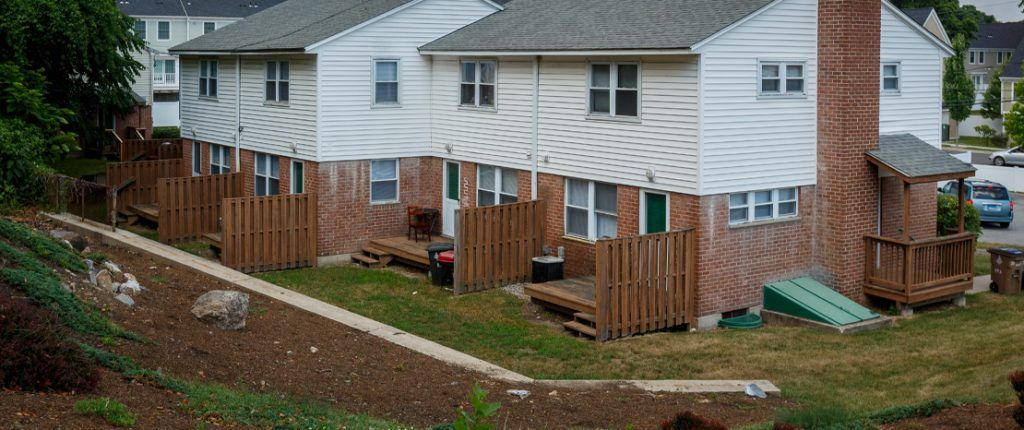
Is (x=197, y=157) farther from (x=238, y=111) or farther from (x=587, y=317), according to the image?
(x=587, y=317)

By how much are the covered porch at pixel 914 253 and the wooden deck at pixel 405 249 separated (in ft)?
30.7

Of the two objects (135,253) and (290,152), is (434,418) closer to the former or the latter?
(135,253)

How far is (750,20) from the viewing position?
2022 centimetres

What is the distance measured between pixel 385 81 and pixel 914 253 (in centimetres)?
1252

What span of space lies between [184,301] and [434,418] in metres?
6.59

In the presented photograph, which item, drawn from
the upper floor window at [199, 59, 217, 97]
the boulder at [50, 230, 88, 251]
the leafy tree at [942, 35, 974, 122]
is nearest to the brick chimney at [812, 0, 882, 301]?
the boulder at [50, 230, 88, 251]

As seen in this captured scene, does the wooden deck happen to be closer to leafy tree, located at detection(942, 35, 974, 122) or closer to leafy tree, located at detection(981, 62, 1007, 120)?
leafy tree, located at detection(942, 35, 974, 122)

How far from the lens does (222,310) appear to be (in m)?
16.4

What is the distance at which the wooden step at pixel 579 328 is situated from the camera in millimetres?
19016

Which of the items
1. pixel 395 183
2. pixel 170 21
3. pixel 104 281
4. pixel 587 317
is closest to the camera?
pixel 104 281

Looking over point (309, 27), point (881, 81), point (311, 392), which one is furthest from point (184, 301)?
point (881, 81)

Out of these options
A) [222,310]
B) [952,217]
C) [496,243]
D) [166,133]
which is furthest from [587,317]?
[166,133]

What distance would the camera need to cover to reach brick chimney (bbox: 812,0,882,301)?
826 inches

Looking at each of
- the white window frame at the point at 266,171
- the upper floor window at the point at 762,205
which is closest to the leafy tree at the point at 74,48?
the white window frame at the point at 266,171
